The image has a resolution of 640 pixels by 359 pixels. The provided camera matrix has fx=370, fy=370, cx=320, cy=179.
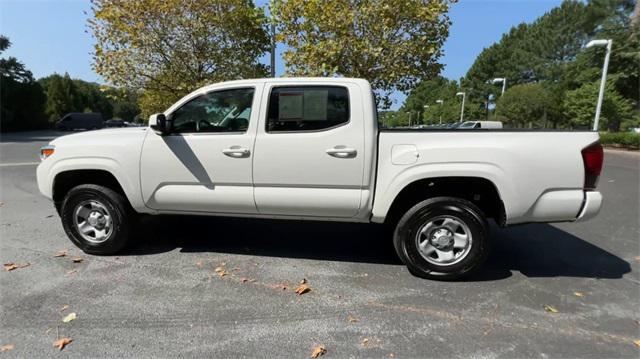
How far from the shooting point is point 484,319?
9.76ft

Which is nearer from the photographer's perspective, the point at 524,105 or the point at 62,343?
the point at 62,343

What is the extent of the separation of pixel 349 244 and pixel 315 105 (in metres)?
1.91

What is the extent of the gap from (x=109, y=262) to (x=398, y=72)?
7.42 metres

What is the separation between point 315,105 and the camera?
3617mm

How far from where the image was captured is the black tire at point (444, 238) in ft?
11.5

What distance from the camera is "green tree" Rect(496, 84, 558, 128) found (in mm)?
34906

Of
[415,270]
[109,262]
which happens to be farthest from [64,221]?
[415,270]

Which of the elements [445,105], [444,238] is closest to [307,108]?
[444,238]

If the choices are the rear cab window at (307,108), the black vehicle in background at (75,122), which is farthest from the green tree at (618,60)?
the black vehicle in background at (75,122)

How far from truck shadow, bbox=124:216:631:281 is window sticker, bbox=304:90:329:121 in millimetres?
1617

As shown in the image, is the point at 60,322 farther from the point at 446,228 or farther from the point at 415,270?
the point at 446,228

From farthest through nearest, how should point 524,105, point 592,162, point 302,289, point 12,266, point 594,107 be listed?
point 524,105
point 594,107
point 12,266
point 302,289
point 592,162

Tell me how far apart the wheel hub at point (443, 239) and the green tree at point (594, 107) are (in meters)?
33.4

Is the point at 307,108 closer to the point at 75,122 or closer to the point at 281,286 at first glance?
the point at 281,286
